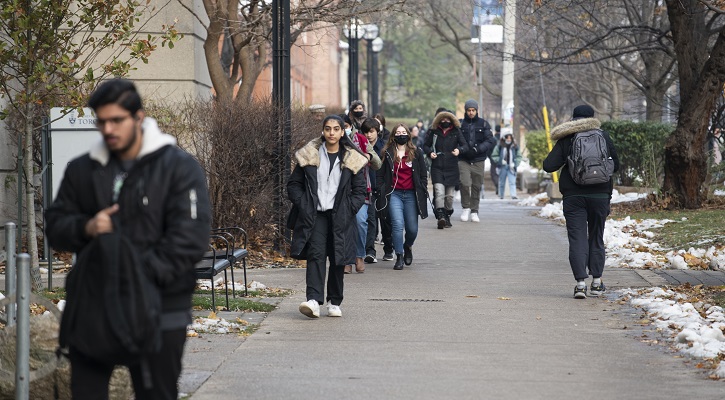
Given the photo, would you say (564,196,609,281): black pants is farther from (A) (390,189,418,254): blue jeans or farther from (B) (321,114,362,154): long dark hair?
(A) (390,189,418,254): blue jeans

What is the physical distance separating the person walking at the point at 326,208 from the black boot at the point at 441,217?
8576 millimetres

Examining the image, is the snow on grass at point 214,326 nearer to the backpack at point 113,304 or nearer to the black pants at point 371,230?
the backpack at point 113,304

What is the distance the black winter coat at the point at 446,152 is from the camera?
1784 cm

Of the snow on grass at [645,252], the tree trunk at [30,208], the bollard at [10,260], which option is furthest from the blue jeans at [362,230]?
the bollard at [10,260]

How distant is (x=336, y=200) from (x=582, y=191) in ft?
8.68

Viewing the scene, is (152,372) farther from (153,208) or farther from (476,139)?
(476,139)

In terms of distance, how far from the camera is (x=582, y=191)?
36.3ft

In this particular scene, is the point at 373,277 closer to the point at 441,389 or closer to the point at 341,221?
the point at 341,221

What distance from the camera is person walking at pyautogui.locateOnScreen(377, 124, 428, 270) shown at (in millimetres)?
13680

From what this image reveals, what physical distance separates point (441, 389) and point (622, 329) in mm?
2808

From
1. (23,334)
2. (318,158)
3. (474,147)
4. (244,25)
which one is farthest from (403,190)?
(23,334)

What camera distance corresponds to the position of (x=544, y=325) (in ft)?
31.3

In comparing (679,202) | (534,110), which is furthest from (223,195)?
(534,110)

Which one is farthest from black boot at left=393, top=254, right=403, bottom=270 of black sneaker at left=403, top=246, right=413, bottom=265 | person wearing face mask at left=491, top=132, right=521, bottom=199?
person wearing face mask at left=491, top=132, right=521, bottom=199
